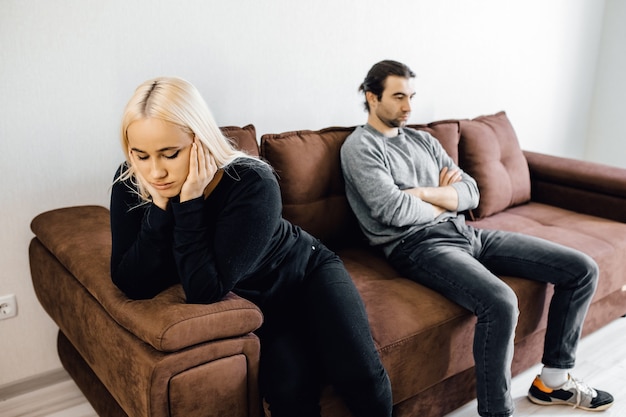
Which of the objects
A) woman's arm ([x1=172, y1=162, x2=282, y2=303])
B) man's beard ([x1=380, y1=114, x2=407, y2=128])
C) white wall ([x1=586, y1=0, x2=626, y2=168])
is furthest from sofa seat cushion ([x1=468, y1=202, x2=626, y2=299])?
white wall ([x1=586, y1=0, x2=626, y2=168])

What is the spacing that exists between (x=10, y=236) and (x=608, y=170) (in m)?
2.50

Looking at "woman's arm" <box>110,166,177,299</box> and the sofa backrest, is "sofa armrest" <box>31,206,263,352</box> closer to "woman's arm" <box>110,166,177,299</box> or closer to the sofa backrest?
"woman's arm" <box>110,166,177,299</box>

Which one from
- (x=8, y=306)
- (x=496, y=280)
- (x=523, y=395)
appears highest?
(x=496, y=280)

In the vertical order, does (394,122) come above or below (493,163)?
above

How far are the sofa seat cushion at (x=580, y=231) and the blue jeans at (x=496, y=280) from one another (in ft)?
0.91

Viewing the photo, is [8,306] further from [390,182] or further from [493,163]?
[493,163]

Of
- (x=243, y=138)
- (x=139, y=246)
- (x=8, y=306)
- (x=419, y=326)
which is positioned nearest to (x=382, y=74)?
(x=243, y=138)

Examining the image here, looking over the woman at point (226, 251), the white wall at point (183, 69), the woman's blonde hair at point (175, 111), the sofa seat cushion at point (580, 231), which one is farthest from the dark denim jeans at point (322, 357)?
the sofa seat cushion at point (580, 231)

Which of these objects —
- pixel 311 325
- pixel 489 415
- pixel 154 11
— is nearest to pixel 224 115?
pixel 154 11

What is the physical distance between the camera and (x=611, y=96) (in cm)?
395

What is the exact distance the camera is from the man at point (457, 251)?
1.71 metres

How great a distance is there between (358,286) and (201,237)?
700 mm

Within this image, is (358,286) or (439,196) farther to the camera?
(439,196)

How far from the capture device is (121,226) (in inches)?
55.6
